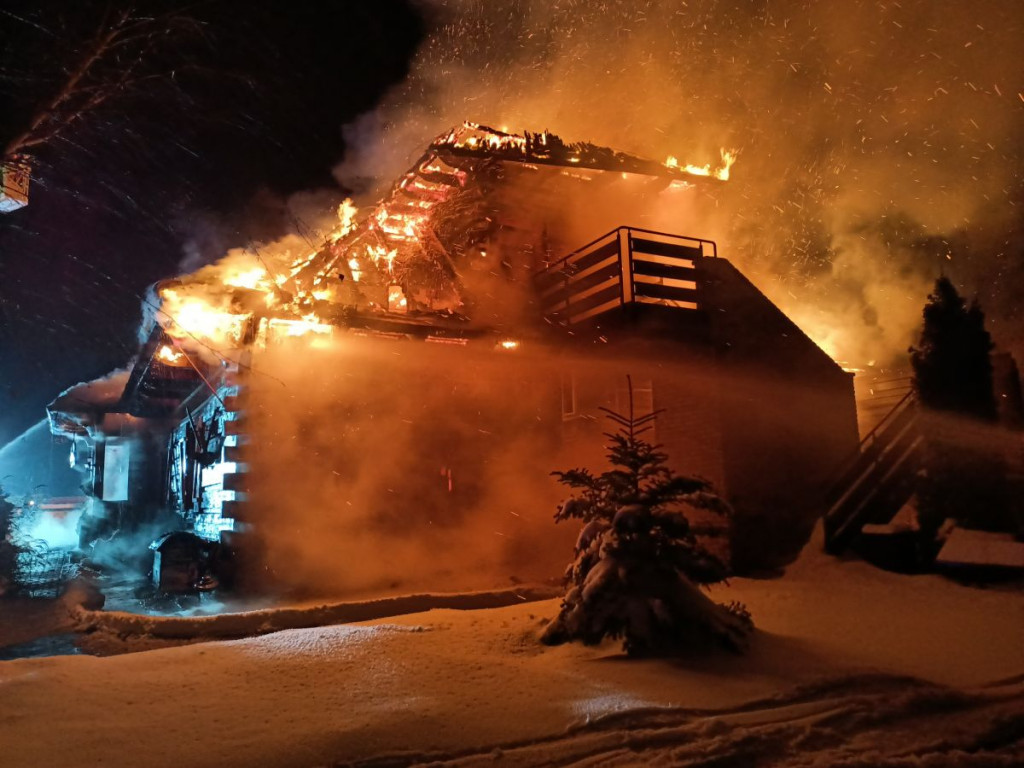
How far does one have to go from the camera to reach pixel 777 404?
11062 millimetres

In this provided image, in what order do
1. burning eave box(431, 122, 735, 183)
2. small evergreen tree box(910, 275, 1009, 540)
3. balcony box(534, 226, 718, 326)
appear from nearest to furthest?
1. small evergreen tree box(910, 275, 1009, 540)
2. burning eave box(431, 122, 735, 183)
3. balcony box(534, 226, 718, 326)

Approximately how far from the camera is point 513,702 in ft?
15.4

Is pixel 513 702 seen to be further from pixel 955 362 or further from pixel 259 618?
pixel 955 362

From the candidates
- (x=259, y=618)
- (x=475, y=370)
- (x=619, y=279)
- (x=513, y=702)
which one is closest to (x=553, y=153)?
(x=619, y=279)

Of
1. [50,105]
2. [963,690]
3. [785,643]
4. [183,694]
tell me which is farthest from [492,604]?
[50,105]

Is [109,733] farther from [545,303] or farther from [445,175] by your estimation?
[545,303]

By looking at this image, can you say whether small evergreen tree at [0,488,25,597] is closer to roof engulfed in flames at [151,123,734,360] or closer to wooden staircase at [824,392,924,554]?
roof engulfed in flames at [151,123,734,360]

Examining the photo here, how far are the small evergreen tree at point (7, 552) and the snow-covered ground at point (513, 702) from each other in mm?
7727

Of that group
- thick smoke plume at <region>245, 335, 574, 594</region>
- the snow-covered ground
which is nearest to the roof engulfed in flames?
thick smoke plume at <region>245, 335, 574, 594</region>

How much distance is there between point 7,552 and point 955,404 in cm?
1681

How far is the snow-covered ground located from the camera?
4.00 m

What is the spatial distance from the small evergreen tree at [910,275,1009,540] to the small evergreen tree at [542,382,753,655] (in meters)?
5.12

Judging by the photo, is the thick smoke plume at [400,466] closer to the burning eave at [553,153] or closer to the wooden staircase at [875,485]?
the burning eave at [553,153]

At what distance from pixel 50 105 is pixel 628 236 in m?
8.54
